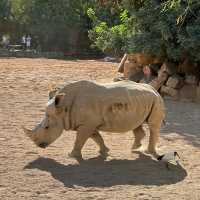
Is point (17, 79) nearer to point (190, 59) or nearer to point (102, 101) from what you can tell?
point (190, 59)

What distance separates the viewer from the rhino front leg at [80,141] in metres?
6.57

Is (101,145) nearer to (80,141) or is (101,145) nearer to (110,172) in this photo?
(80,141)

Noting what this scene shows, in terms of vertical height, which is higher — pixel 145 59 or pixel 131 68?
pixel 145 59

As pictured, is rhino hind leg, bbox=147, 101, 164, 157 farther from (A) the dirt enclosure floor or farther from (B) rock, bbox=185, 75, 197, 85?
(B) rock, bbox=185, 75, 197, 85

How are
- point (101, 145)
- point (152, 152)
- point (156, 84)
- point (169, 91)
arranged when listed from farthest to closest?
point (156, 84) < point (169, 91) < point (152, 152) < point (101, 145)

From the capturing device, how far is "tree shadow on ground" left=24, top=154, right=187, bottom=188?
5809 millimetres

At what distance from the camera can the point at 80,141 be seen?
6617 mm

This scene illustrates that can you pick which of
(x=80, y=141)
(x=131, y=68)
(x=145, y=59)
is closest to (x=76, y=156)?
(x=80, y=141)

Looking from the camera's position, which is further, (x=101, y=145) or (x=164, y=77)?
(x=164, y=77)

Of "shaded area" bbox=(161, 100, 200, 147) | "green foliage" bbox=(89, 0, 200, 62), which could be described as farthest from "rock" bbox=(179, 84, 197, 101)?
"green foliage" bbox=(89, 0, 200, 62)

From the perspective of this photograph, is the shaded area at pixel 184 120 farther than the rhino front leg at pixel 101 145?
Yes

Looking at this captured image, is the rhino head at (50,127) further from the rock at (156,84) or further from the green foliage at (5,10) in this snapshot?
the green foliage at (5,10)

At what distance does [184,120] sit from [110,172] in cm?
453

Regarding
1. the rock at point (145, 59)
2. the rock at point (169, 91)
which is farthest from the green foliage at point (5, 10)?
the rock at point (169, 91)
